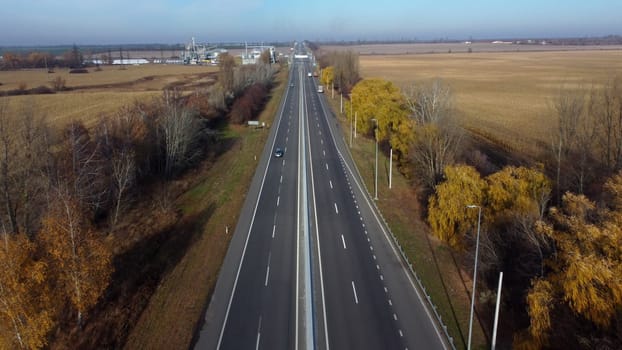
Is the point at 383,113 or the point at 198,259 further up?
the point at 383,113

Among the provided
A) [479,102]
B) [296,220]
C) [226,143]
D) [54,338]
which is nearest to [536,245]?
[296,220]

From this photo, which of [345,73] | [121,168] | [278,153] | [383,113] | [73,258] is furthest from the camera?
[345,73]

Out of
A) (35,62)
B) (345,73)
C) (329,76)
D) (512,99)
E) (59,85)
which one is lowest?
(512,99)

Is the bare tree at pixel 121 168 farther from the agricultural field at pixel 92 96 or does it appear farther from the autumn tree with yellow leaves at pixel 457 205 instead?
the autumn tree with yellow leaves at pixel 457 205

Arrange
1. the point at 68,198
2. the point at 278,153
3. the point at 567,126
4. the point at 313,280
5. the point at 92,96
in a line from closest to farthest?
1. the point at 68,198
2. the point at 313,280
3. the point at 567,126
4. the point at 278,153
5. the point at 92,96

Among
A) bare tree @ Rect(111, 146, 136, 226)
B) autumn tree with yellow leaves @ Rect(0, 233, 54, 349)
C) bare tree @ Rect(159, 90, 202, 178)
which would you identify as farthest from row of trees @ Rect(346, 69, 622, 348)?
bare tree @ Rect(111, 146, 136, 226)

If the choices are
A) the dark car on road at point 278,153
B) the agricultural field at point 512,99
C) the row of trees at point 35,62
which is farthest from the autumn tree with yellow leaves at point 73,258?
the row of trees at point 35,62

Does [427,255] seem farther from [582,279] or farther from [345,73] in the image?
[345,73]

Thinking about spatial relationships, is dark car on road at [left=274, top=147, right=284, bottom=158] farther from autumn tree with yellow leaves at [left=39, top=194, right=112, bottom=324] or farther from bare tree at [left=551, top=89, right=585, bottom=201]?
autumn tree with yellow leaves at [left=39, top=194, right=112, bottom=324]

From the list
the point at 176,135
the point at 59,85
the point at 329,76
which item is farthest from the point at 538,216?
the point at 59,85
